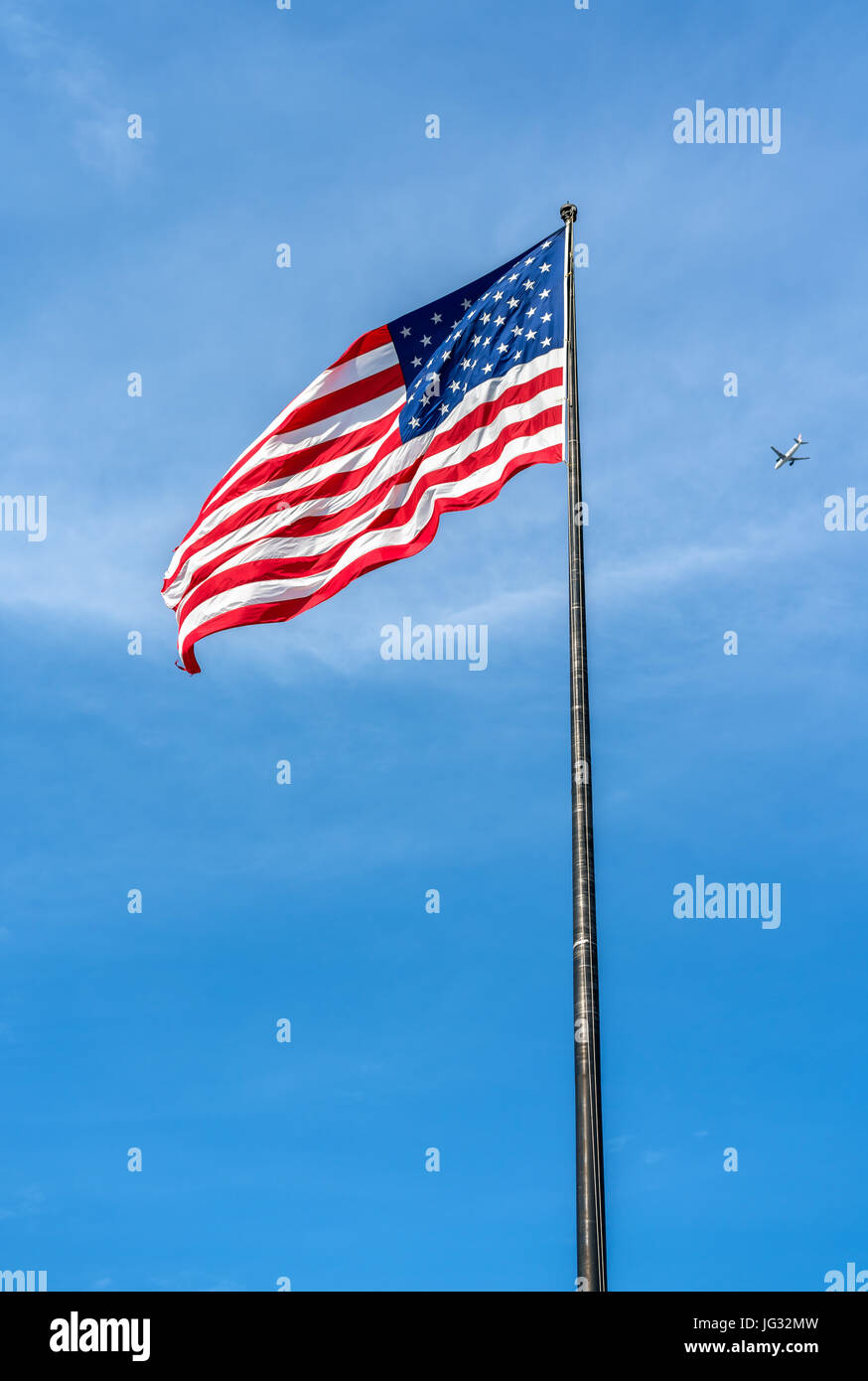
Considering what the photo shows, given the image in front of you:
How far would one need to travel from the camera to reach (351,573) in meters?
20.1

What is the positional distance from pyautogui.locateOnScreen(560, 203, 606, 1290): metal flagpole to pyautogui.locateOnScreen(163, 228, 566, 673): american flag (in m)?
2.29

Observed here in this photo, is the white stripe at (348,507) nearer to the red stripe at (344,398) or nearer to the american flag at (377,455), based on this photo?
the american flag at (377,455)

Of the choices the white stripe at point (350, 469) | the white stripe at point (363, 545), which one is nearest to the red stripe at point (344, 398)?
the white stripe at point (350, 469)

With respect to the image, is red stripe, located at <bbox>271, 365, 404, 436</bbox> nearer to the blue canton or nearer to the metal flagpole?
the blue canton

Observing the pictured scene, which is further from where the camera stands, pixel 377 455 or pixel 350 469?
pixel 350 469

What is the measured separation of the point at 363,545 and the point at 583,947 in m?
8.33

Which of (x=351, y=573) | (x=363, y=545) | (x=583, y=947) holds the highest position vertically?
(x=363, y=545)

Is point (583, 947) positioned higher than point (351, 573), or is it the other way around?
point (351, 573)

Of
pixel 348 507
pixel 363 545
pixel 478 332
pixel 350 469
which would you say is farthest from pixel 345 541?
pixel 478 332

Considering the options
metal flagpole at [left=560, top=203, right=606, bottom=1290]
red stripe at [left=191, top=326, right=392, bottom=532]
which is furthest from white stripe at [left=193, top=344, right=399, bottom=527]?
metal flagpole at [left=560, top=203, right=606, bottom=1290]

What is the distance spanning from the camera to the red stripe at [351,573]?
61.3 feet

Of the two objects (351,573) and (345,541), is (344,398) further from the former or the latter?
(351,573)
